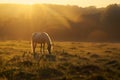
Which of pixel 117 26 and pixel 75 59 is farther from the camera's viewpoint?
pixel 117 26

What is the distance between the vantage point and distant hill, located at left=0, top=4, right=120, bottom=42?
6706cm

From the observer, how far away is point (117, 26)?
2790 inches

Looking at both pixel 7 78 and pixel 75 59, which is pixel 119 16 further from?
pixel 7 78

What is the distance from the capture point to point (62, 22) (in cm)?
7644

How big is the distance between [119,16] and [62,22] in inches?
484

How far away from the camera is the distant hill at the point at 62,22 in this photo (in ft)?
220

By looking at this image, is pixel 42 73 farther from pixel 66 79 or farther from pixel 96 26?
pixel 96 26

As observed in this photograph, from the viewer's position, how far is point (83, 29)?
72.2 meters

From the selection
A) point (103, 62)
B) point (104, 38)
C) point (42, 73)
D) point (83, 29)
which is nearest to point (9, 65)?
point (42, 73)

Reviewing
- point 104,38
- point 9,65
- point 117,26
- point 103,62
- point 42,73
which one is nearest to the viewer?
point 42,73

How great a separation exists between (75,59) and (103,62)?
1.93 m

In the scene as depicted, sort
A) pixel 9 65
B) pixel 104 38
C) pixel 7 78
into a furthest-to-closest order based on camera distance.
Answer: pixel 104 38 → pixel 9 65 → pixel 7 78

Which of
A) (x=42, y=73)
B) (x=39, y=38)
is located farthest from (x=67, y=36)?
(x=42, y=73)

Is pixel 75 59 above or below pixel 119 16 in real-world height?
below
